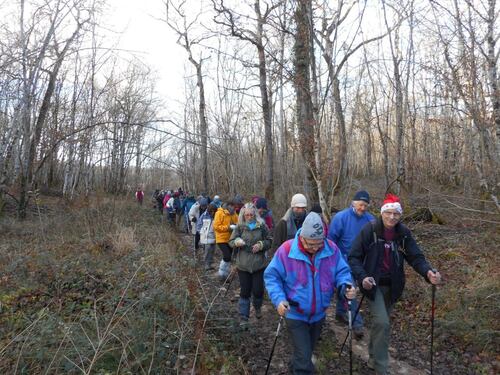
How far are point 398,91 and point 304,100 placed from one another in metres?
6.44

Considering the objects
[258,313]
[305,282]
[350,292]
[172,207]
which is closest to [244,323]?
[258,313]

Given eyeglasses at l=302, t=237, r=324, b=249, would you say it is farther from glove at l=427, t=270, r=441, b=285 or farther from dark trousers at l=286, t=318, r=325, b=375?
glove at l=427, t=270, r=441, b=285

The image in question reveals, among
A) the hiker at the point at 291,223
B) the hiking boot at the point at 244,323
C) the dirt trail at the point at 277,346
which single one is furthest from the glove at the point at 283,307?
the hiker at the point at 291,223

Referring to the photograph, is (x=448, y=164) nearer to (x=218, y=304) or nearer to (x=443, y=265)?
(x=443, y=265)

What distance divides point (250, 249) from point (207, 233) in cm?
356

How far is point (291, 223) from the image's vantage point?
599cm

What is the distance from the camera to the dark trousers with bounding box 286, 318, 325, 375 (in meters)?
3.42

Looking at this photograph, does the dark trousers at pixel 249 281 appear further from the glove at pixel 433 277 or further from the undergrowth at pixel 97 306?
the glove at pixel 433 277

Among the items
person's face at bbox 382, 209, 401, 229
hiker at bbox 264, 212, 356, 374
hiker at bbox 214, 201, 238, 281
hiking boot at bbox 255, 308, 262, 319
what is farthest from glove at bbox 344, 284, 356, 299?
hiker at bbox 214, 201, 238, 281

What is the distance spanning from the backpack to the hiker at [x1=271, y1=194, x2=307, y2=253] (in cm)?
341

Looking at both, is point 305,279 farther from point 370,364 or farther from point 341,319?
point 341,319

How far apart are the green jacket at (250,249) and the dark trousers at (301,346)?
7.20 ft

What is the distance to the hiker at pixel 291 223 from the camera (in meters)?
5.91

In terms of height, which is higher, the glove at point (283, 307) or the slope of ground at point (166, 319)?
the glove at point (283, 307)
